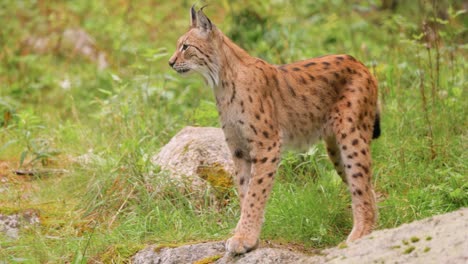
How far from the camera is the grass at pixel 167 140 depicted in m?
6.25

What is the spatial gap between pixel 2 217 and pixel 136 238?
1198 mm

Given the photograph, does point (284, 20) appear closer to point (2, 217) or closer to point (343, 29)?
point (343, 29)

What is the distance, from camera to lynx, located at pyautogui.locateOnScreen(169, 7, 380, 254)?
5.89 meters

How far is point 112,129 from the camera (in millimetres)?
8414

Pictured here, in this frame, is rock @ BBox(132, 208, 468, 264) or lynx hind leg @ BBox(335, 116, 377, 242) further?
lynx hind leg @ BBox(335, 116, 377, 242)

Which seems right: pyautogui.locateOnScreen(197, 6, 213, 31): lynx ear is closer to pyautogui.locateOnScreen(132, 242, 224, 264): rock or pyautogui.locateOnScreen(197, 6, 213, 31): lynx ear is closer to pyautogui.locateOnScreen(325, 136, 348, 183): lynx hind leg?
pyautogui.locateOnScreen(325, 136, 348, 183): lynx hind leg

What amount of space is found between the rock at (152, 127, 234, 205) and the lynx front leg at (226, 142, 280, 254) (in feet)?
3.09

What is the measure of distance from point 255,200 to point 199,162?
139cm

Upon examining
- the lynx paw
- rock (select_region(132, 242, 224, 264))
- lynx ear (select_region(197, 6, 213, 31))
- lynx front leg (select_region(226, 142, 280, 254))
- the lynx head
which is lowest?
rock (select_region(132, 242, 224, 264))

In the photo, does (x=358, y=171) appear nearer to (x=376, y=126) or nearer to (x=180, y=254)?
(x=376, y=126)

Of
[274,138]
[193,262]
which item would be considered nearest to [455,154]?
[274,138]

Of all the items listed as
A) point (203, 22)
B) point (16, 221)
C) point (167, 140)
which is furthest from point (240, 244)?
point (167, 140)

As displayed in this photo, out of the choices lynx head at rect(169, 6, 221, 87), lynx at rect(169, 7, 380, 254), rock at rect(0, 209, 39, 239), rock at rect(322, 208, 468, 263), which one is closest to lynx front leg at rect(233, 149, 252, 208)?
lynx at rect(169, 7, 380, 254)

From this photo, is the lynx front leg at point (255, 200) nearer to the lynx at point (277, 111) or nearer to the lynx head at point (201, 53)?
the lynx at point (277, 111)
